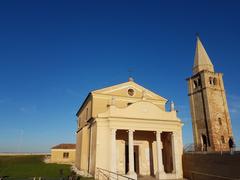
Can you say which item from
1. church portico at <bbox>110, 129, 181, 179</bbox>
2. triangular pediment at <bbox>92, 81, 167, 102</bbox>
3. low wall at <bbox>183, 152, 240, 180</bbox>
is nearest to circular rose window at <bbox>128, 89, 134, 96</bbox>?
triangular pediment at <bbox>92, 81, 167, 102</bbox>

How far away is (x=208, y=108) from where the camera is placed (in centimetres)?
2794

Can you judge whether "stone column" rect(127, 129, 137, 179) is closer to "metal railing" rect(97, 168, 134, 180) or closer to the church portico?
"metal railing" rect(97, 168, 134, 180)

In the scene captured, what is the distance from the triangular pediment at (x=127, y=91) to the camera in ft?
72.9

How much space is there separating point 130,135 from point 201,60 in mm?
19915

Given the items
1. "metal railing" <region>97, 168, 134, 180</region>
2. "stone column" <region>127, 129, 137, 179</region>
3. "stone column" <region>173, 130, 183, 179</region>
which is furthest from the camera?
"stone column" <region>173, 130, 183, 179</region>

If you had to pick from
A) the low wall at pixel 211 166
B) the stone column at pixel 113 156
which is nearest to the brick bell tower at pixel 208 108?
the low wall at pixel 211 166

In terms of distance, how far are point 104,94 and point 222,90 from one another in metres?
18.5

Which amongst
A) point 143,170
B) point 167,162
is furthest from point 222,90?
point 143,170

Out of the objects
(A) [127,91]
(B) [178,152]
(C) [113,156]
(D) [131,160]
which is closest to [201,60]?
(A) [127,91]

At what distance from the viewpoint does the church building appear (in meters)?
17.7

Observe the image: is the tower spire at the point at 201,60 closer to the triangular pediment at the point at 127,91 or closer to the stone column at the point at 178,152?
the triangular pediment at the point at 127,91

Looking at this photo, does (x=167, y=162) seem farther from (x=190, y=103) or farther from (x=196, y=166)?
(x=190, y=103)

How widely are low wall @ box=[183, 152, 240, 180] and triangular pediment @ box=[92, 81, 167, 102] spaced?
24.0ft

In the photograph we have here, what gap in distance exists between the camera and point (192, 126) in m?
30.2
